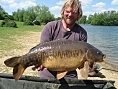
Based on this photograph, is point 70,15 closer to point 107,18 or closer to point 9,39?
point 9,39

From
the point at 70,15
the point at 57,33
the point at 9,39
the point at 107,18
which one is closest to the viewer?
the point at 70,15

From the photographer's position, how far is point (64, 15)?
3129 millimetres

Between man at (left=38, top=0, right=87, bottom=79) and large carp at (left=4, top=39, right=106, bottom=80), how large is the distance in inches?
14.1

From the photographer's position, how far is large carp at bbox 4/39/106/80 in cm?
274

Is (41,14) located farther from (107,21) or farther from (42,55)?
(42,55)

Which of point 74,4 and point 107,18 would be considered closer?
point 74,4

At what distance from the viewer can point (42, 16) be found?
82.9 metres

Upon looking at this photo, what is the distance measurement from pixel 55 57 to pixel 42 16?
3186 inches

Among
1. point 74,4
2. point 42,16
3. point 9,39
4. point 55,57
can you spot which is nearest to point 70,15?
point 74,4

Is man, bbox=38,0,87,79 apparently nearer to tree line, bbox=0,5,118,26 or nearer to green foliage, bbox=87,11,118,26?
tree line, bbox=0,5,118,26

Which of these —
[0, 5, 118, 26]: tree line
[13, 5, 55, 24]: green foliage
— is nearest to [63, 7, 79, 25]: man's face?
[0, 5, 118, 26]: tree line

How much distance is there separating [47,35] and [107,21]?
119 m

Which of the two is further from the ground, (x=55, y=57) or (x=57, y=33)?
(x=57, y=33)

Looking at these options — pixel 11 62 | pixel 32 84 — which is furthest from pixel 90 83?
pixel 11 62
